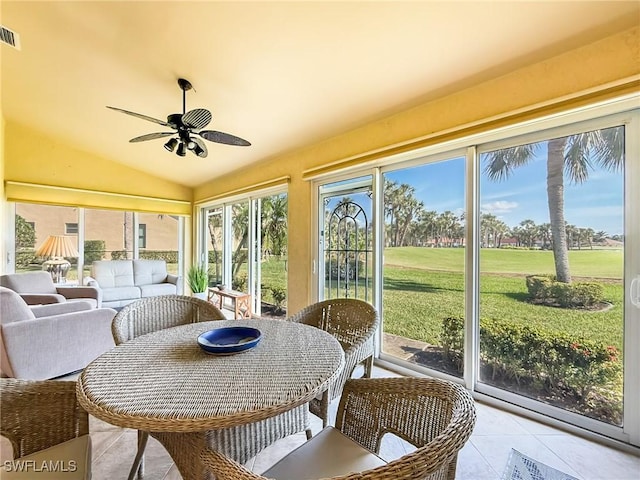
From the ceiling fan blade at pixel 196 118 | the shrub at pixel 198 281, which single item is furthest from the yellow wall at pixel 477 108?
the shrub at pixel 198 281

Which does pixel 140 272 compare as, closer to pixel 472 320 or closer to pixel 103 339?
pixel 103 339

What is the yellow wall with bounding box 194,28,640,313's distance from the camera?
1.54 metres

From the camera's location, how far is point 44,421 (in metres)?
1.08

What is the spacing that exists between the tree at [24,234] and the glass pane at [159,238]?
1502 mm

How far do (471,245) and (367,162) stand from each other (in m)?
1.16

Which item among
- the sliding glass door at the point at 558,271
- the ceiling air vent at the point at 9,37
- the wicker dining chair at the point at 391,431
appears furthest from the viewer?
the ceiling air vent at the point at 9,37

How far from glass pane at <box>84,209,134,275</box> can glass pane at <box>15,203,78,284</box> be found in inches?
7.0

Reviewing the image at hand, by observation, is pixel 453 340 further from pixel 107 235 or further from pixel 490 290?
pixel 107 235

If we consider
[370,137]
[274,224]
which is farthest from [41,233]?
[370,137]

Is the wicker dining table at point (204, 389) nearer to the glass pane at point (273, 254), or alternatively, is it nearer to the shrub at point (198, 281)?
the glass pane at point (273, 254)

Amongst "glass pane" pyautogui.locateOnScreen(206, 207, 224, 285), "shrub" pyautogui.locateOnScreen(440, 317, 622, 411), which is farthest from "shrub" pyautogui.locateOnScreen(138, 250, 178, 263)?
"shrub" pyautogui.locateOnScreen(440, 317, 622, 411)

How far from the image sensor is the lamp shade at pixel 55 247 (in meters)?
4.45

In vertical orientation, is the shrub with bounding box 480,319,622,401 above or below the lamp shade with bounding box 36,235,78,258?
below

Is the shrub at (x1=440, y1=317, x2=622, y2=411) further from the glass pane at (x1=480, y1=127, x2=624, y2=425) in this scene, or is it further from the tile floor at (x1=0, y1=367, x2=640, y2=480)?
the tile floor at (x1=0, y1=367, x2=640, y2=480)
